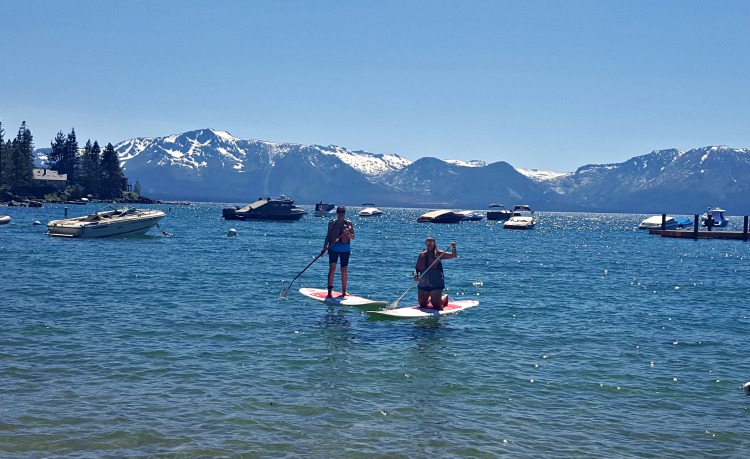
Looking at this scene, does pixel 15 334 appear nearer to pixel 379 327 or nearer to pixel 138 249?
pixel 379 327

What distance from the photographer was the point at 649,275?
46188 mm

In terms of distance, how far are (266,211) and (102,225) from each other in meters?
69.3

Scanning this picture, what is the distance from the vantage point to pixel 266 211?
129 metres

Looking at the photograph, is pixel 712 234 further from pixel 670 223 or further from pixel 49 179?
pixel 49 179

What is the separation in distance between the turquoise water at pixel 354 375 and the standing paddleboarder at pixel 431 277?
0.77 meters

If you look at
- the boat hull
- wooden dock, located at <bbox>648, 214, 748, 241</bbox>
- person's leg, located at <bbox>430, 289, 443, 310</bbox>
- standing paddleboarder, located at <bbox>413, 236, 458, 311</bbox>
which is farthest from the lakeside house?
A: person's leg, located at <bbox>430, 289, 443, 310</bbox>

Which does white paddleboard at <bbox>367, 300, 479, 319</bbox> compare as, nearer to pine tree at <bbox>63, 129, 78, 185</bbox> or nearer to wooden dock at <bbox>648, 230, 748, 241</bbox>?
wooden dock at <bbox>648, 230, 748, 241</bbox>

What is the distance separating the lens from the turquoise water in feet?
38.1

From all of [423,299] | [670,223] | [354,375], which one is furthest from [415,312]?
[670,223]

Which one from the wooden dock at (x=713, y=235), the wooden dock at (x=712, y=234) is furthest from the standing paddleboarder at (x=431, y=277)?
the wooden dock at (x=713, y=235)

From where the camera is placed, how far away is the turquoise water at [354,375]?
11.6m

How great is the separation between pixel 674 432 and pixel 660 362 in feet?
19.4

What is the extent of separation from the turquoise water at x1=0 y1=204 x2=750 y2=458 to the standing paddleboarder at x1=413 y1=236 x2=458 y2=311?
2.53ft

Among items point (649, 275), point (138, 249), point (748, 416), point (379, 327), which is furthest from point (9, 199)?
point (748, 416)
